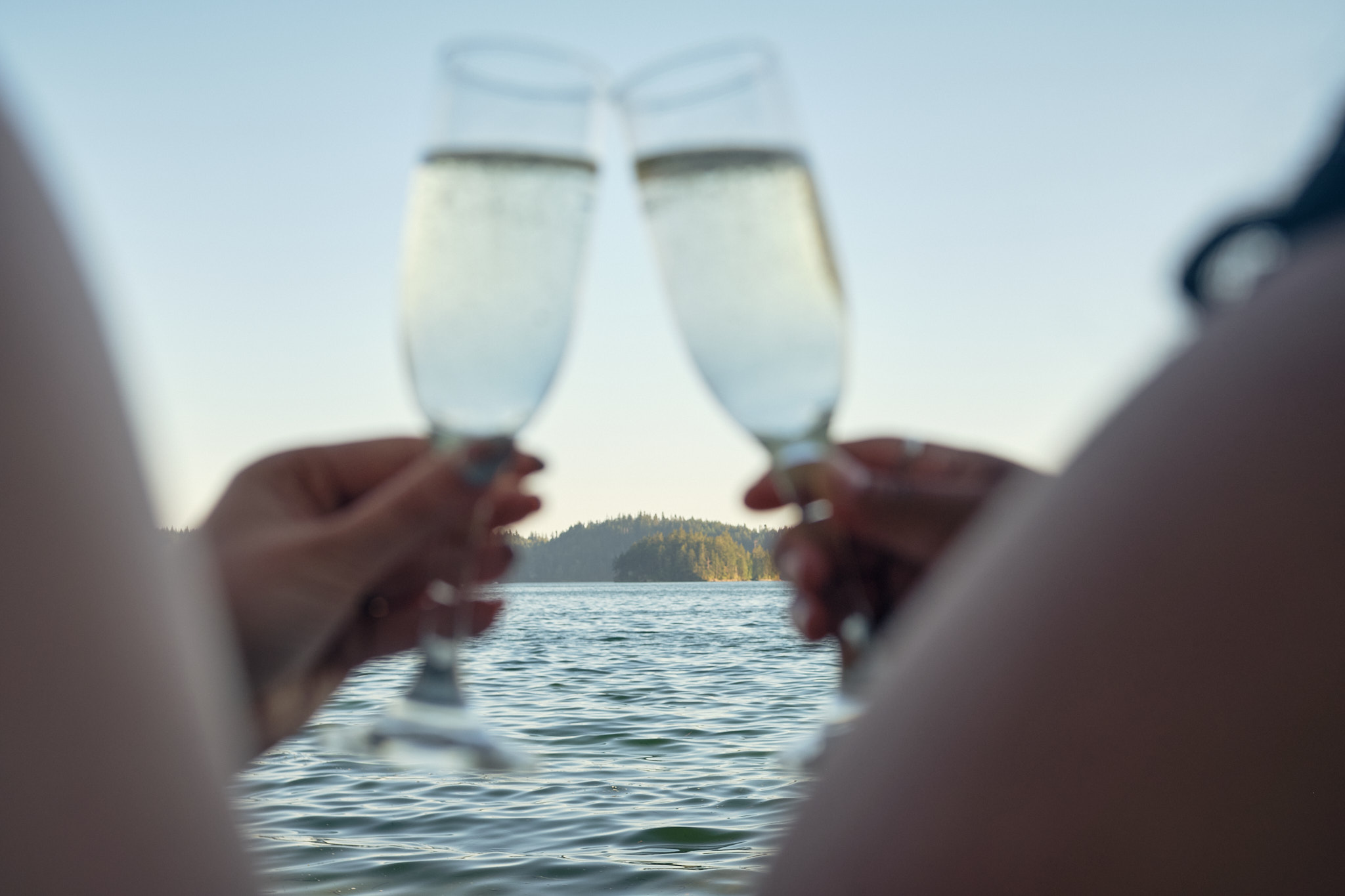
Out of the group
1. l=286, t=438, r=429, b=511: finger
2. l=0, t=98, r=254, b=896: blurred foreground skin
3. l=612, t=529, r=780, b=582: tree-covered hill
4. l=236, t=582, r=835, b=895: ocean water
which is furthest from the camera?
l=612, t=529, r=780, b=582: tree-covered hill

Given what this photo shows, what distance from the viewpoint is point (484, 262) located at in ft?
5.01

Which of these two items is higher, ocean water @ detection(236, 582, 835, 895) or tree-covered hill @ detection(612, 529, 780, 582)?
ocean water @ detection(236, 582, 835, 895)

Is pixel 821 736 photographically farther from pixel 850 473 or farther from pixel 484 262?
pixel 484 262

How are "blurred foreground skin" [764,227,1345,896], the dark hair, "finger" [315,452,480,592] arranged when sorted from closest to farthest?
"blurred foreground skin" [764,227,1345,896], the dark hair, "finger" [315,452,480,592]

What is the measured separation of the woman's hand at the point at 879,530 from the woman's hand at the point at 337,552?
55 cm

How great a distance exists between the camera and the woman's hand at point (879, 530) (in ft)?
5.50

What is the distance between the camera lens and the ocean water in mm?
6734

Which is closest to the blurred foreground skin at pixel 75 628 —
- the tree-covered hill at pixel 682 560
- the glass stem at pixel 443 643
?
the glass stem at pixel 443 643

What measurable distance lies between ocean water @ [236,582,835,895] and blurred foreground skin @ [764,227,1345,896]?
1.33 feet

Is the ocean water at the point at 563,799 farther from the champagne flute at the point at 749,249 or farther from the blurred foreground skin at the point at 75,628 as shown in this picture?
the champagne flute at the point at 749,249

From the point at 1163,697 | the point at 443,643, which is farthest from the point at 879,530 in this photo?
the point at 1163,697

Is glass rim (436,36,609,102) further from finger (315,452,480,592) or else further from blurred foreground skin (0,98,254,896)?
blurred foreground skin (0,98,254,896)

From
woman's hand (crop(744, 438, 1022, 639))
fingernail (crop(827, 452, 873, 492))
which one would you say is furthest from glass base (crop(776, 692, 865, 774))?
fingernail (crop(827, 452, 873, 492))

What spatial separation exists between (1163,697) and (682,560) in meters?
151
